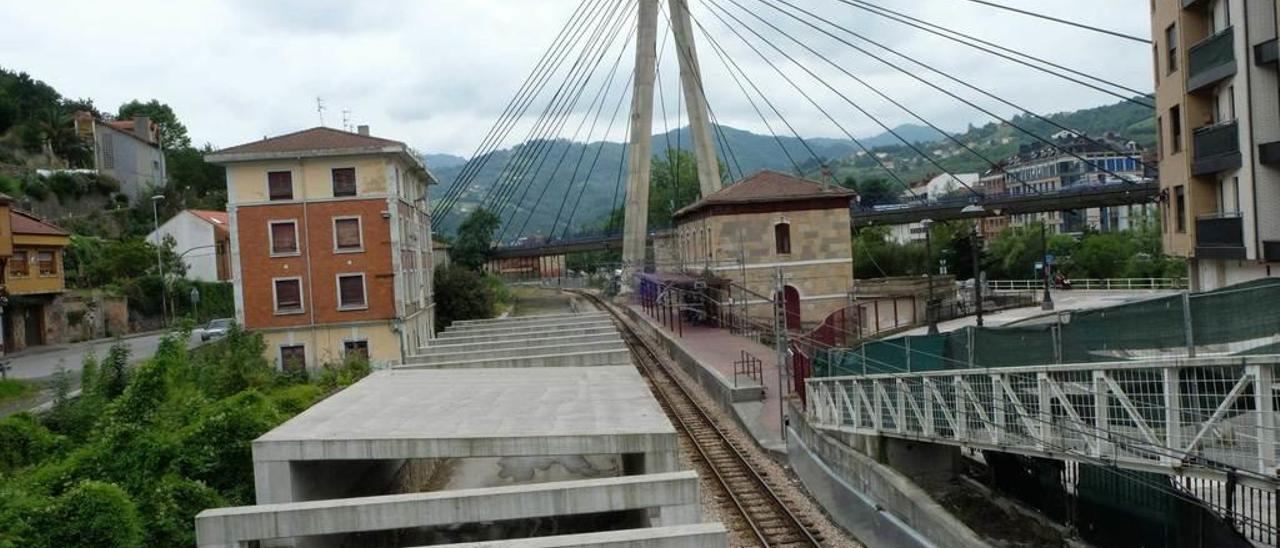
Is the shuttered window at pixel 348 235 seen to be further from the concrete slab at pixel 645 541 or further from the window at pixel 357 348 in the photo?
the concrete slab at pixel 645 541

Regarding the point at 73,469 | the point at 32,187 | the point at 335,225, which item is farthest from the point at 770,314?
the point at 32,187

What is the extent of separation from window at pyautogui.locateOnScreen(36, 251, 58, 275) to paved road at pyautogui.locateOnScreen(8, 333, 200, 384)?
10.9 feet

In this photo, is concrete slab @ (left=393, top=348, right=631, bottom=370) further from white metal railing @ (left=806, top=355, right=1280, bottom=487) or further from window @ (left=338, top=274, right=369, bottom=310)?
white metal railing @ (left=806, top=355, right=1280, bottom=487)

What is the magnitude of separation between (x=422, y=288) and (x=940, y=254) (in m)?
41.0

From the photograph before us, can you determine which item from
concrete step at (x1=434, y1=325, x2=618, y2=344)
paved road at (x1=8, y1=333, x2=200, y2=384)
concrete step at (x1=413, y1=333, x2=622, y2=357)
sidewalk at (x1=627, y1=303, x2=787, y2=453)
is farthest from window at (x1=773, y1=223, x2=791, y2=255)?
paved road at (x1=8, y1=333, x2=200, y2=384)

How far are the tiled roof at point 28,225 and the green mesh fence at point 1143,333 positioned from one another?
131 ft

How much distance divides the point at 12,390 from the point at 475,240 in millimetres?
41860

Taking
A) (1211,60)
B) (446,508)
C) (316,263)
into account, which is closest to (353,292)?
(316,263)

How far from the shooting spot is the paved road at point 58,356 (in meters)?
32.6

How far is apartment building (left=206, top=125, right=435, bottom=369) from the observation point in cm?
3294

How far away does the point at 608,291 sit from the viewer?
78.6 m

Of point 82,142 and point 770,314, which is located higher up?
point 82,142

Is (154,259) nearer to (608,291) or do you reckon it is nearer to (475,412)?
(608,291)

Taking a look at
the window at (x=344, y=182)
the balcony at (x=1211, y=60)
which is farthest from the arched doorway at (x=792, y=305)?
the balcony at (x=1211, y=60)
